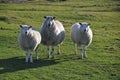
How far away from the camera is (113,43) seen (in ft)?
102

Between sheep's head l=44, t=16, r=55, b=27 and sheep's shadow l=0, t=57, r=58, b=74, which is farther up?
sheep's head l=44, t=16, r=55, b=27

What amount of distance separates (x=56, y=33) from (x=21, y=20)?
18.4 metres

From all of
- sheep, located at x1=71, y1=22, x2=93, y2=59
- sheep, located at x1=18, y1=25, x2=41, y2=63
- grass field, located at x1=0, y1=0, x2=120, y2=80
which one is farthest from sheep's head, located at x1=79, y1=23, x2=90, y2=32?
sheep, located at x1=18, y1=25, x2=41, y2=63

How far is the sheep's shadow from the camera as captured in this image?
2169 cm

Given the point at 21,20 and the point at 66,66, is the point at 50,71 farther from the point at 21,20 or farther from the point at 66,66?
the point at 21,20

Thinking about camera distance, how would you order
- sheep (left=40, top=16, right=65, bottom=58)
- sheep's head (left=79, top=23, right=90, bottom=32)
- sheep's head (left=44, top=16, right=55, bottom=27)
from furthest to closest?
1. sheep's head (left=79, top=23, right=90, bottom=32)
2. sheep (left=40, top=16, right=65, bottom=58)
3. sheep's head (left=44, top=16, right=55, bottom=27)

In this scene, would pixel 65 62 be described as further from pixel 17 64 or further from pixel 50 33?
pixel 17 64

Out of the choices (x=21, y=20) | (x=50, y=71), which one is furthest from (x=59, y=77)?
(x=21, y=20)

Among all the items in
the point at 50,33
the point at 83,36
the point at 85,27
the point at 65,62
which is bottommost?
the point at 65,62

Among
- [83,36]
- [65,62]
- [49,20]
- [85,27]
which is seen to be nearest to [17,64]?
[65,62]

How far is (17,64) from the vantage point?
2278 centimetres

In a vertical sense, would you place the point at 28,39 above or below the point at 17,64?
above

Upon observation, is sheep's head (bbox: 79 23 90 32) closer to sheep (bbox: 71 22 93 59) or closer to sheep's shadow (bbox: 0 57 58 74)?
sheep (bbox: 71 22 93 59)

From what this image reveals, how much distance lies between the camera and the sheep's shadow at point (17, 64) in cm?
2169
